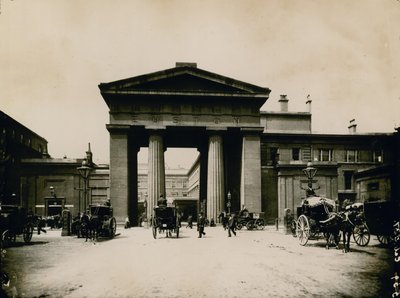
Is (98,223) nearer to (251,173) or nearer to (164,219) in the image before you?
(164,219)

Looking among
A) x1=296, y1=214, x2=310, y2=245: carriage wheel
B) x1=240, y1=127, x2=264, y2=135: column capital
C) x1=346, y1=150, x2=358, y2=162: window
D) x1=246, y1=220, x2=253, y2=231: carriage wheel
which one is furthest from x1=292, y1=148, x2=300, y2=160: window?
x1=296, y1=214, x2=310, y2=245: carriage wheel

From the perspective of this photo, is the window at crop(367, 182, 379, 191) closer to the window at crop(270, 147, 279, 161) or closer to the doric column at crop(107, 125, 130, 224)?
the window at crop(270, 147, 279, 161)

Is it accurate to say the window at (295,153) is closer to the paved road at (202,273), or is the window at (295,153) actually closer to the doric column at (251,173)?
the doric column at (251,173)

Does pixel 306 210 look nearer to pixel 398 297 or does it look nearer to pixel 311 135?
pixel 398 297

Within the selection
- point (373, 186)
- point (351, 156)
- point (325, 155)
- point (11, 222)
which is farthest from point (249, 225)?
point (351, 156)

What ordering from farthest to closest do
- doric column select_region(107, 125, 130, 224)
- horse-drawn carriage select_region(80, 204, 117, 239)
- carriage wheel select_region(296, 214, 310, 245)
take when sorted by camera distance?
doric column select_region(107, 125, 130, 224) < horse-drawn carriage select_region(80, 204, 117, 239) < carriage wheel select_region(296, 214, 310, 245)
